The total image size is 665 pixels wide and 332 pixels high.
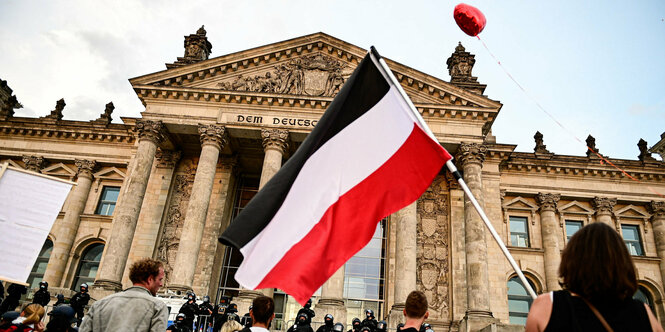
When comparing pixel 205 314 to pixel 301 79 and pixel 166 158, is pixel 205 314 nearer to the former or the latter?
pixel 166 158

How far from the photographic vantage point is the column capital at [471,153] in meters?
23.0

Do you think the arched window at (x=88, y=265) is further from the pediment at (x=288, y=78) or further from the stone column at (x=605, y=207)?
the stone column at (x=605, y=207)

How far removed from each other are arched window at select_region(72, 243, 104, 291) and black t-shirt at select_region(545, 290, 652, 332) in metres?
29.0

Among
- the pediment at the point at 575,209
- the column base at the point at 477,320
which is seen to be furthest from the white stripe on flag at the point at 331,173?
the pediment at the point at 575,209

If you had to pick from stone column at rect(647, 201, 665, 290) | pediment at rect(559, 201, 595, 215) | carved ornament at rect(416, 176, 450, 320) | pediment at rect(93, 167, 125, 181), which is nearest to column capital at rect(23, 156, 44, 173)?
pediment at rect(93, 167, 125, 181)

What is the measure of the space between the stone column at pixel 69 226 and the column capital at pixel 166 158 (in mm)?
4623

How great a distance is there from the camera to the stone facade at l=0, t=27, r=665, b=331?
853 inches

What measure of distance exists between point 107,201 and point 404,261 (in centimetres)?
1876

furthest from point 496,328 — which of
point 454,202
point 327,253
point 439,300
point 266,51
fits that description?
point 266,51

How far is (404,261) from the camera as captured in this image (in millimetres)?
21047

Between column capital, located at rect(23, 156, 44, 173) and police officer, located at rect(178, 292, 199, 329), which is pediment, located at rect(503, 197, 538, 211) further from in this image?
column capital, located at rect(23, 156, 44, 173)

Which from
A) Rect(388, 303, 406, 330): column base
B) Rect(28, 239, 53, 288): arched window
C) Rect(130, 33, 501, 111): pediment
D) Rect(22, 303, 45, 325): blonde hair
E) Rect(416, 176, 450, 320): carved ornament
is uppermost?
Rect(130, 33, 501, 111): pediment

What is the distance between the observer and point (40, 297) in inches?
616

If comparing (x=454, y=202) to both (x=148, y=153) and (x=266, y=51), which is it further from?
(x=148, y=153)
